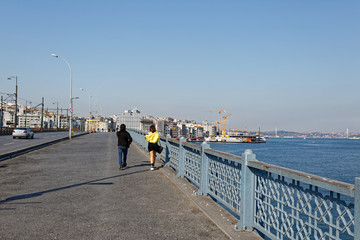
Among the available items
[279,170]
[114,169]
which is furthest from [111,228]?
[114,169]

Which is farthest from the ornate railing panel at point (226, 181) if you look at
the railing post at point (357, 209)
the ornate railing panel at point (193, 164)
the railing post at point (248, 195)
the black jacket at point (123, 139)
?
the black jacket at point (123, 139)

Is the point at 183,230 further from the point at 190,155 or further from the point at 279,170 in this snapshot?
the point at 190,155

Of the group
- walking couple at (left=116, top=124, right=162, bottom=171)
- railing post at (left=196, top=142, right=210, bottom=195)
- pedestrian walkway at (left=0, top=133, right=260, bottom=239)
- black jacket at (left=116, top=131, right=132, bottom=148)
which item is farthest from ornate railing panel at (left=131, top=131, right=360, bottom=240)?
black jacket at (left=116, top=131, right=132, bottom=148)

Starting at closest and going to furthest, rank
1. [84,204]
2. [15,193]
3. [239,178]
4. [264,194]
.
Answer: [264,194] → [239,178] → [84,204] → [15,193]

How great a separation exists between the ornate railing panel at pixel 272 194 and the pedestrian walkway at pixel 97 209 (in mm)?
481

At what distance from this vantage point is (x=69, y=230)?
5.13 meters

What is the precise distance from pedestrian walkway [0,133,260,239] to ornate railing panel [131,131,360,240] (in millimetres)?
481

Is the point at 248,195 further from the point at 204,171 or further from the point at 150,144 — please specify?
the point at 150,144

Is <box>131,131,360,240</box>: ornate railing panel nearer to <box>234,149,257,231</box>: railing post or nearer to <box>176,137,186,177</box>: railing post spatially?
<box>234,149,257,231</box>: railing post

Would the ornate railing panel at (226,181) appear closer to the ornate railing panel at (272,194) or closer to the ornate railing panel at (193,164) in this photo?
the ornate railing panel at (272,194)

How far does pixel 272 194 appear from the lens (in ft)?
15.1

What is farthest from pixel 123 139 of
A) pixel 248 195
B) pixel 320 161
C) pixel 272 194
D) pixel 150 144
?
pixel 320 161

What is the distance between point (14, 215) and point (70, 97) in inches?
1569

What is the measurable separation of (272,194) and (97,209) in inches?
136
